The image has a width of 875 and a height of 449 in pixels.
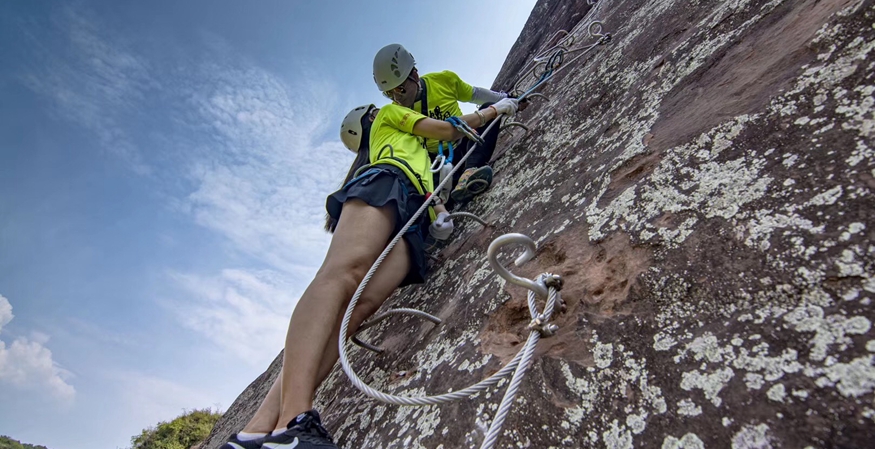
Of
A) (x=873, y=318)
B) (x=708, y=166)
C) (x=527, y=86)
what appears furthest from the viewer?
(x=527, y=86)

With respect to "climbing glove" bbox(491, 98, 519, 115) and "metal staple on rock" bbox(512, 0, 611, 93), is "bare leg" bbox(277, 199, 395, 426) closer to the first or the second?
"climbing glove" bbox(491, 98, 519, 115)

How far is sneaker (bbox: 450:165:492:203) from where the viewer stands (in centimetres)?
362

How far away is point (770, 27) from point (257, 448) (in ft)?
9.92

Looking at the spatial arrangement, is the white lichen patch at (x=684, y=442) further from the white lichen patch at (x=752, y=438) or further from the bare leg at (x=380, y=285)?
the bare leg at (x=380, y=285)

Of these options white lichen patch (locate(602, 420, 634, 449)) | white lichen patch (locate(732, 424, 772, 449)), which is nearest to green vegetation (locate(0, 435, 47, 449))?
white lichen patch (locate(602, 420, 634, 449))

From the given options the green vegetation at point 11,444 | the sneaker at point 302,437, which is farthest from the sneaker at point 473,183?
the green vegetation at point 11,444

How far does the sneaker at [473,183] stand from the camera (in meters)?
3.62

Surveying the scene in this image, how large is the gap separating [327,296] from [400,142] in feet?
4.44

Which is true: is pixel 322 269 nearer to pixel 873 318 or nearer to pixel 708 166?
pixel 708 166

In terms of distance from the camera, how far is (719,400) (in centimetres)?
118

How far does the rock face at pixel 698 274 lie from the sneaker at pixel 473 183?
689 millimetres

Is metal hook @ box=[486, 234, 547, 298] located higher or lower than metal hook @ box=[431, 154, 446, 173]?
lower

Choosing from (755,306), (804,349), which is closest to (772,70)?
(755,306)

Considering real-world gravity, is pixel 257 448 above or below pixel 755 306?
above
